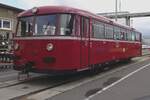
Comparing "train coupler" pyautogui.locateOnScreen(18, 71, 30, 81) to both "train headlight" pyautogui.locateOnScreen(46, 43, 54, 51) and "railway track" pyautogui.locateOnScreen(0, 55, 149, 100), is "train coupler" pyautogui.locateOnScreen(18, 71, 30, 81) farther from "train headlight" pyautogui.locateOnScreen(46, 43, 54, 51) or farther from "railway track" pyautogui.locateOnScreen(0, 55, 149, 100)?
"train headlight" pyautogui.locateOnScreen(46, 43, 54, 51)

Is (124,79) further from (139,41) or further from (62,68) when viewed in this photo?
(139,41)

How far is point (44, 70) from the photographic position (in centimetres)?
1177

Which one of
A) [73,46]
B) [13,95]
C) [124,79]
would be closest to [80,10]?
[73,46]

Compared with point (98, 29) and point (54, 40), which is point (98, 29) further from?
point (54, 40)

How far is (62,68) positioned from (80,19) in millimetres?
2167

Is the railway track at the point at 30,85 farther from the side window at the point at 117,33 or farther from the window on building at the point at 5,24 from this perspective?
the window on building at the point at 5,24

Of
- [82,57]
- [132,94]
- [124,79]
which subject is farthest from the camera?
[124,79]

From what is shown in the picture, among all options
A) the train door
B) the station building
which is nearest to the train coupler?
the train door

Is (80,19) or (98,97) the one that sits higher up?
(80,19)

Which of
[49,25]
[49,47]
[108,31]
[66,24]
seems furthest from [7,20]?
[49,47]

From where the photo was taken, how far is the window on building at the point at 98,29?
46.8 ft

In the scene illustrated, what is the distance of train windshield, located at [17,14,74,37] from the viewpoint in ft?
38.9

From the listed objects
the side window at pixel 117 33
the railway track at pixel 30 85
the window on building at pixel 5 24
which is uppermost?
the window on building at pixel 5 24

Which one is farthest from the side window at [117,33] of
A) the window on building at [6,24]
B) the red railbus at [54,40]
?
the window on building at [6,24]
